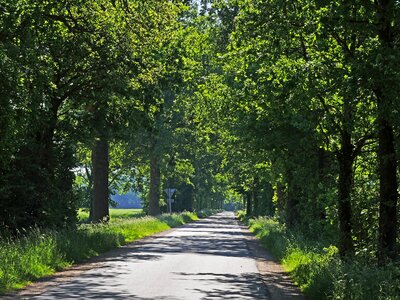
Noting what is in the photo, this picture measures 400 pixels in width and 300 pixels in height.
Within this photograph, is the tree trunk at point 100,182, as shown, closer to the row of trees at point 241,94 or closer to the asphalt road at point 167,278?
the row of trees at point 241,94

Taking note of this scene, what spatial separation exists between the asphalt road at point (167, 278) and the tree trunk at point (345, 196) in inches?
89.1

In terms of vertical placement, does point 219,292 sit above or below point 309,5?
below

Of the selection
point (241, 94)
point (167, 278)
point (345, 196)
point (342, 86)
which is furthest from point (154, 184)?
point (342, 86)

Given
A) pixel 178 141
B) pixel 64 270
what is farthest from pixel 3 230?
pixel 178 141

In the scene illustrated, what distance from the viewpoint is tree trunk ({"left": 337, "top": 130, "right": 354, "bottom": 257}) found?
1478 cm

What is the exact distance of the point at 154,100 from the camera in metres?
23.5

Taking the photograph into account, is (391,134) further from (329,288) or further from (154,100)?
(154,100)

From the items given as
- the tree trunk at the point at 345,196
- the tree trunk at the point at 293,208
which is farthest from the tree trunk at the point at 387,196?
the tree trunk at the point at 293,208

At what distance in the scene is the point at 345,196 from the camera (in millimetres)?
15000

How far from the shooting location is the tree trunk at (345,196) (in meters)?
14.8

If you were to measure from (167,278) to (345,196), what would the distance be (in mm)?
4752

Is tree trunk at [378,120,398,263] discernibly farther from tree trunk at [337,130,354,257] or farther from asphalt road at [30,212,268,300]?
tree trunk at [337,130,354,257]

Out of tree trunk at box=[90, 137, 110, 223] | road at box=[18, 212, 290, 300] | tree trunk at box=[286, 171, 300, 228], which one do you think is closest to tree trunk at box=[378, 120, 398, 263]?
road at box=[18, 212, 290, 300]

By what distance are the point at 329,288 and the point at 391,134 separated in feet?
10.5
